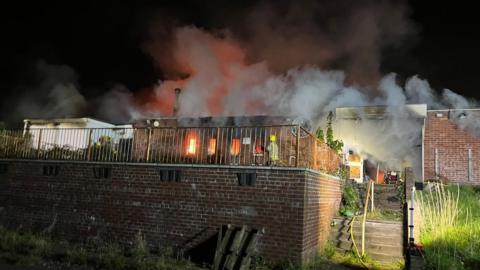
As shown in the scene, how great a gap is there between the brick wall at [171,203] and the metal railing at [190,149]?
0.49m

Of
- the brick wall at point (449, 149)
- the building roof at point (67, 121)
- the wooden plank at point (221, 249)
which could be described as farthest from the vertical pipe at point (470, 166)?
the building roof at point (67, 121)

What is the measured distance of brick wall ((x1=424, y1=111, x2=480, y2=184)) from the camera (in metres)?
16.4

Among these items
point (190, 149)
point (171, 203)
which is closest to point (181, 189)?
point (171, 203)

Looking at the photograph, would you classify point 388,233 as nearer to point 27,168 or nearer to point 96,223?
point 96,223

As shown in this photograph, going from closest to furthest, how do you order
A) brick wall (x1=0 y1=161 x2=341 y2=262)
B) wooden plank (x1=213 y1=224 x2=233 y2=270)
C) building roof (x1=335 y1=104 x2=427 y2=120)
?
wooden plank (x1=213 y1=224 x2=233 y2=270), brick wall (x1=0 y1=161 x2=341 y2=262), building roof (x1=335 y1=104 x2=427 y2=120)

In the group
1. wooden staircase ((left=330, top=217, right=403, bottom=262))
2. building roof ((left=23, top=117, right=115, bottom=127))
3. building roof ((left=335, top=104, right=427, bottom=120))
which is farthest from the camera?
building roof ((left=23, top=117, right=115, bottom=127))

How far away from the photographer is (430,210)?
10648 millimetres

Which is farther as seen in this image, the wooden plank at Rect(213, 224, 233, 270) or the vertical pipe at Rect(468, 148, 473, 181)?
the vertical pipe at Rect(468, 148, 473, 181)

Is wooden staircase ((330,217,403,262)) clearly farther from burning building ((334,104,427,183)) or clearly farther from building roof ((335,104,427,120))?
building roof ((335,104,427,120))

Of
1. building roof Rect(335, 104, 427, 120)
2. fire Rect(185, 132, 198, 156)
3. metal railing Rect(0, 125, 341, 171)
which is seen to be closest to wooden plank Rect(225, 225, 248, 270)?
metal railing Rect(0, 125, 341, 171)

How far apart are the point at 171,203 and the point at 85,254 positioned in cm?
231

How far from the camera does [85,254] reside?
8.68 m

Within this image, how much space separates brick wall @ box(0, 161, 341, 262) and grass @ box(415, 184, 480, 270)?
259cm

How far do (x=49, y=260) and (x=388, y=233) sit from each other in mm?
8659
